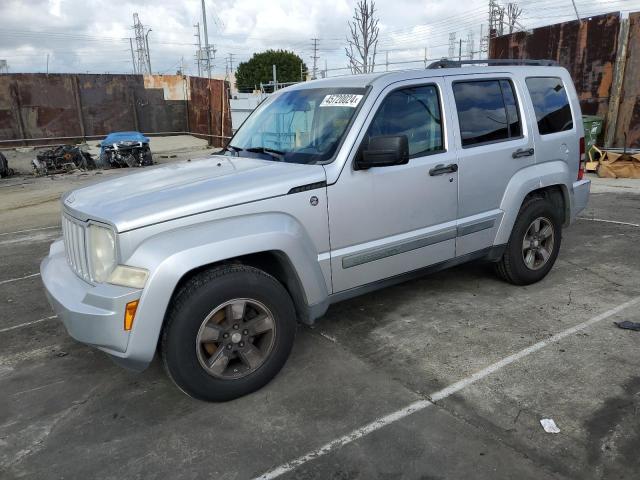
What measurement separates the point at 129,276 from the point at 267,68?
57161mm

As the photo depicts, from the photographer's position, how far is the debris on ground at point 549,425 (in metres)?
2.81

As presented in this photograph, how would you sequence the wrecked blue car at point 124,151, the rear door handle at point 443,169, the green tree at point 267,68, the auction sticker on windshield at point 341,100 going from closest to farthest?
1. the auction sticker on windshield at point 341,100
2. the rear door handle at point 443,169
3. the wrecked blue car at point 124,151
4. the green tree at point 267,68

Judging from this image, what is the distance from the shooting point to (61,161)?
15.8 m

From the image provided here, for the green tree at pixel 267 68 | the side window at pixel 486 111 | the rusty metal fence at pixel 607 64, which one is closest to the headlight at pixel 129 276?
the side window at pixel 486 111

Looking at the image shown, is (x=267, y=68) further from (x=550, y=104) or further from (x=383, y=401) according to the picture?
(x=383, y=401)

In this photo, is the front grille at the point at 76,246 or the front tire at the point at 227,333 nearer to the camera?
the front tire at the point at 227,333

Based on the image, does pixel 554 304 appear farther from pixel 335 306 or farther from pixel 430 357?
pixel 335 306

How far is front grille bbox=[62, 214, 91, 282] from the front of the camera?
3.10m

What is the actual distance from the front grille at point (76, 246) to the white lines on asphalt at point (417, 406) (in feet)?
5.19

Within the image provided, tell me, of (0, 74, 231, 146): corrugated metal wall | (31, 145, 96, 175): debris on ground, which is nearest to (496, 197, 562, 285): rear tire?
(31, 145, 96, 175): debris on ground

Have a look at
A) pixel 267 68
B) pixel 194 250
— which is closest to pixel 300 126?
pixel 194 250

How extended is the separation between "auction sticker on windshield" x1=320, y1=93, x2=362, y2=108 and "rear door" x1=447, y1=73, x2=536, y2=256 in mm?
873

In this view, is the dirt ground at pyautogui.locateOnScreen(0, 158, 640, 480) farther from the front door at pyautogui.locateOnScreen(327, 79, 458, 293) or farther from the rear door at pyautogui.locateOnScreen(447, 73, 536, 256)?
the rear door at pyautogui.locateOnScreen(447, 73, 536, 256)

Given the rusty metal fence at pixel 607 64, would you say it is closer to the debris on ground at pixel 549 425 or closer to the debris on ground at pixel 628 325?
the debris on ground at pixel 628 325
